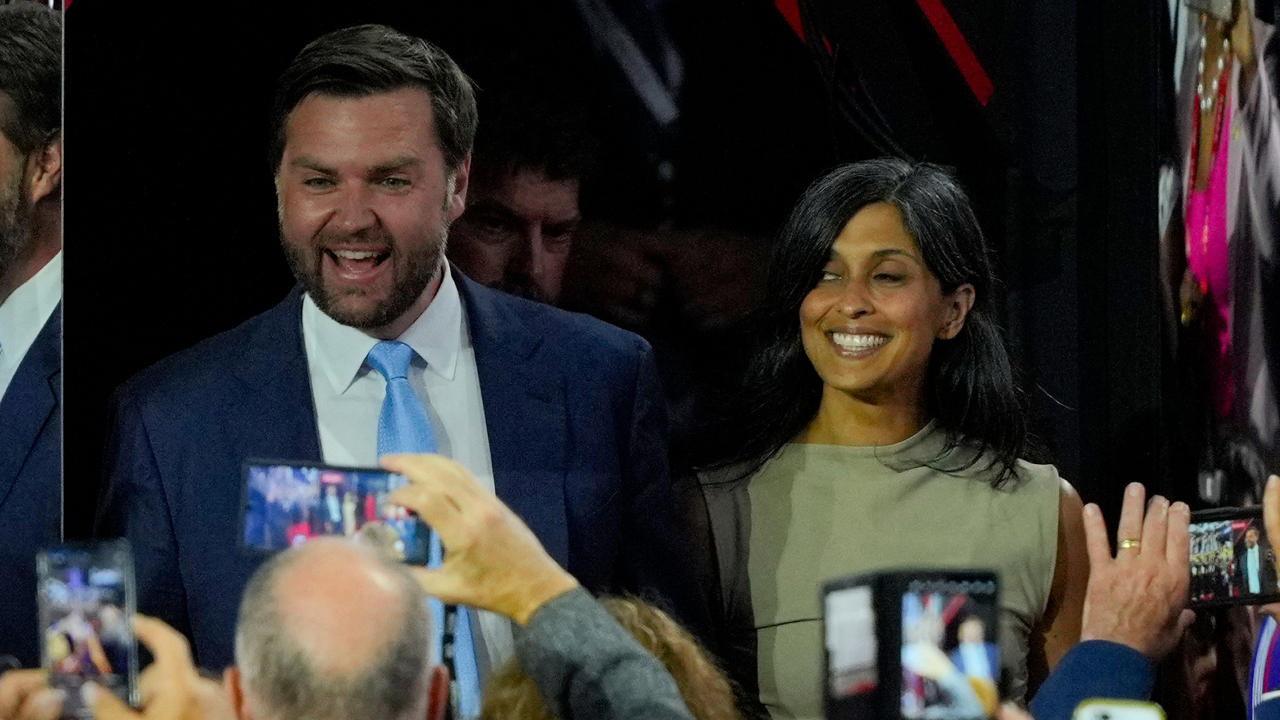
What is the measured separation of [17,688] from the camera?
2934mm

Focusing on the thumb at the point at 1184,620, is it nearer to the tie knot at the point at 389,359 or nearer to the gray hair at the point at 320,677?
the tie knot at the point at 389,359

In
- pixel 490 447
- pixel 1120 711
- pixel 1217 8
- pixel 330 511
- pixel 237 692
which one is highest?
pixel 1217 8

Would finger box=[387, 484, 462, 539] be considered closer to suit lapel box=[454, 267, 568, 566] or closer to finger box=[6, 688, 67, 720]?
suit lapel box=[454, 267, 568, 566]

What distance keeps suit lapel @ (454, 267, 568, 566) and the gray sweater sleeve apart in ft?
1.87

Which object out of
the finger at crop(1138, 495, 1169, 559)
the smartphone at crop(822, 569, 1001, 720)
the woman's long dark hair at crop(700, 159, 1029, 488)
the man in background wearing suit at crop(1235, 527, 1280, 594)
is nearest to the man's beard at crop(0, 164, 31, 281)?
the woman's long dark hair at crop(700, 159, 1029, 488)

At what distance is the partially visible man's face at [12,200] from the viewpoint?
303cm

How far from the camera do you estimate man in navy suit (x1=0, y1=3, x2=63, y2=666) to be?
3010mm

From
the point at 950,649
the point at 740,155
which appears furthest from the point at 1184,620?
the point at 740,155

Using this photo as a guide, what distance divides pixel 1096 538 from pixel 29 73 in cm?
233

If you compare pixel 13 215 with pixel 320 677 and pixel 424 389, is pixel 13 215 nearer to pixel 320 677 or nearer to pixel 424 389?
pixel 424 389

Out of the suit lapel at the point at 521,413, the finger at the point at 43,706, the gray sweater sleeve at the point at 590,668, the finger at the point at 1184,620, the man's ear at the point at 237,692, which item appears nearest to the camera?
the man's ear at the point at 237,692

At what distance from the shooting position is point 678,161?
321 cm

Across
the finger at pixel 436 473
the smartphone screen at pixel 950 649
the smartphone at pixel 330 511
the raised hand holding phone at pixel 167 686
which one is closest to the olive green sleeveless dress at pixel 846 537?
the smartphone screen at pixel 950 649

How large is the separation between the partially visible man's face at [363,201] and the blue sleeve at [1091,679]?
150 cm
